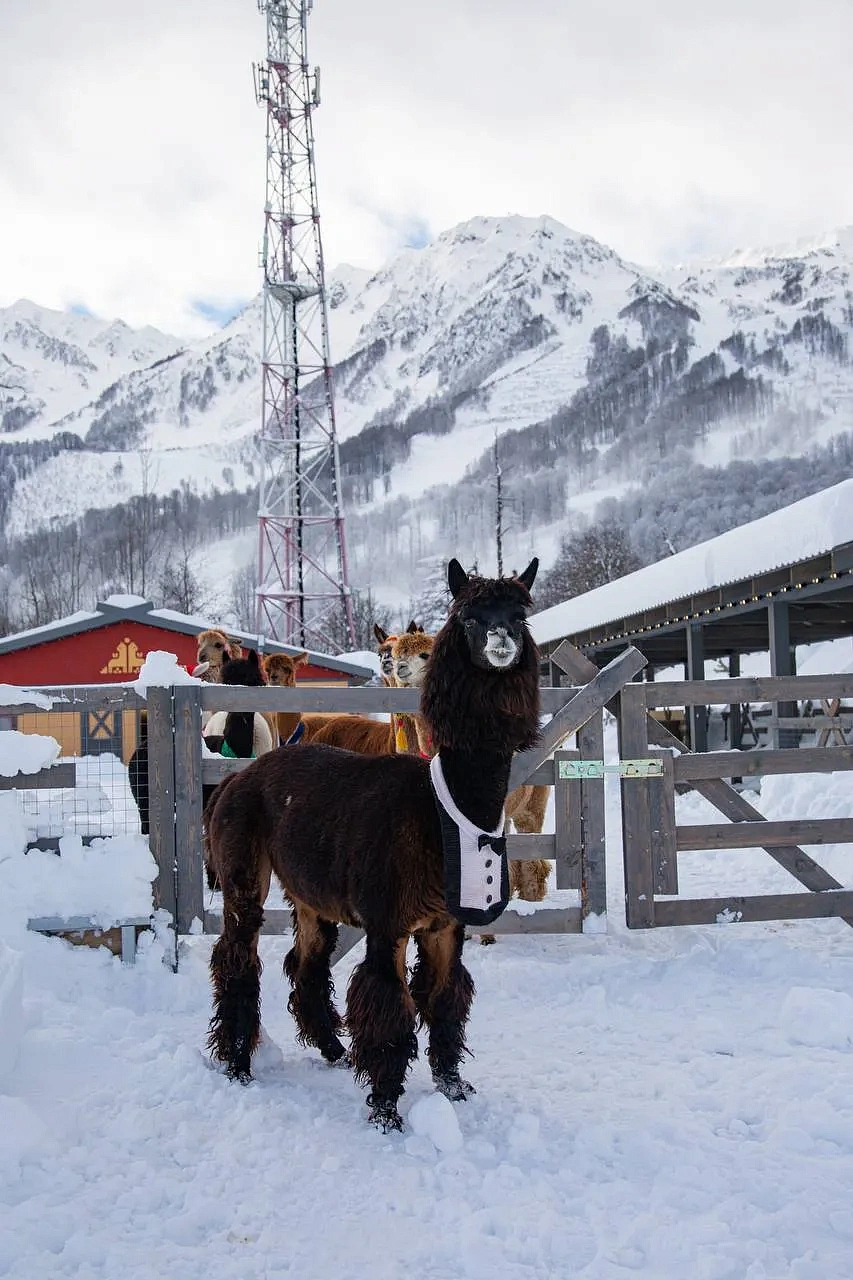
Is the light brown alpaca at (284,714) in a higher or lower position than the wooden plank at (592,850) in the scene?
higher

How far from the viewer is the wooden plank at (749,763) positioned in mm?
5133

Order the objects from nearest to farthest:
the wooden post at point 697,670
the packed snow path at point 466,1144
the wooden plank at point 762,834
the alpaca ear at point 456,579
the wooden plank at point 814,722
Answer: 1. the packed snow path at point 466,1144
2. the alpaca ear at point 456,579
3. the wooden plank at point 762,834
4. the wooden plank at point 814,722
5. the wooden post at point 697,670

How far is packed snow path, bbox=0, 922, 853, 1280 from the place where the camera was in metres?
2.41

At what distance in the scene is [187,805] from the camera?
499cm

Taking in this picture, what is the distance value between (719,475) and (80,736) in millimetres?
114540

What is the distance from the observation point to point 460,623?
3277 mm

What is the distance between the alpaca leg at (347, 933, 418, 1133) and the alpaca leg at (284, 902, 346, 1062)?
2.01 ft

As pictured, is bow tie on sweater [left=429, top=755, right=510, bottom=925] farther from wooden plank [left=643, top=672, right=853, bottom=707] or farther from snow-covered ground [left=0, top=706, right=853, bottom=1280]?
wooden plank [left=643, top=672, right=853, bottom=707]

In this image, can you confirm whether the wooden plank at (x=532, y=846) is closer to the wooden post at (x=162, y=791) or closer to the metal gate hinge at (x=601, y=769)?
the metal gate hinge at (x=601, y=769)

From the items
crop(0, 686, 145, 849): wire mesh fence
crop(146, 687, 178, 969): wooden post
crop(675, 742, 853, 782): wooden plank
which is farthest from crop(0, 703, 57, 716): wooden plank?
crop(675, 742, 853, 782): wooden plank

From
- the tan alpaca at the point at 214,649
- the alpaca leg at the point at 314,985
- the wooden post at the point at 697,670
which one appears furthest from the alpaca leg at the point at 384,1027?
the wooden post at the point at 697,670

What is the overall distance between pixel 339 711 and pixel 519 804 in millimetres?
1559

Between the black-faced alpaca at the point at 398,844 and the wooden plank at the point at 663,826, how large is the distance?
202 cm

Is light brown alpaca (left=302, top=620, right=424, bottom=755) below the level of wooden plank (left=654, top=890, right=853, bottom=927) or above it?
above
